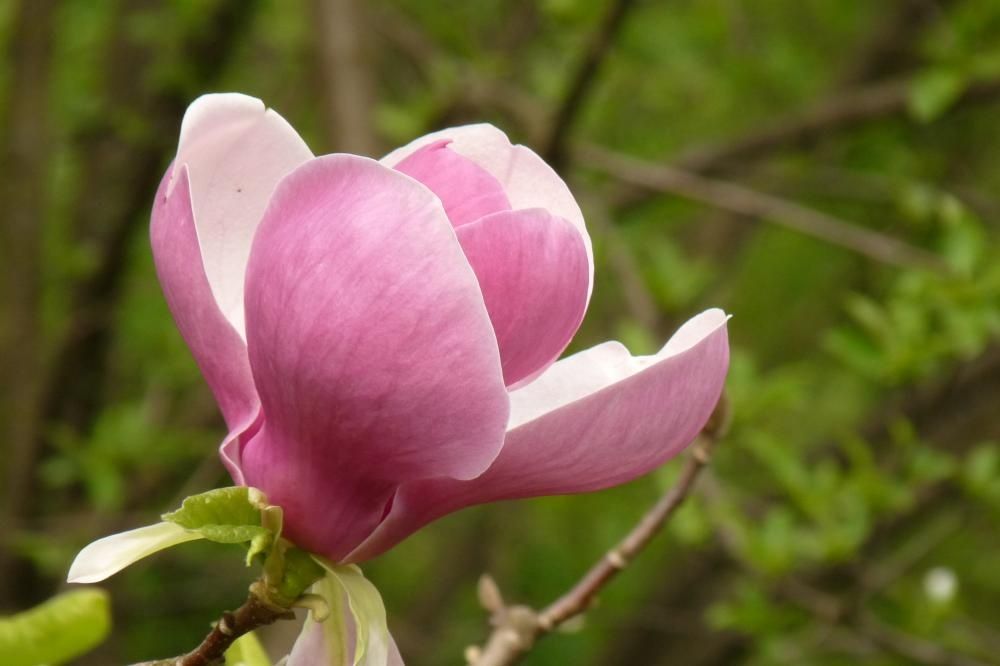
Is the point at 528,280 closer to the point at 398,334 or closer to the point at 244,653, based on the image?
the point at 398,334

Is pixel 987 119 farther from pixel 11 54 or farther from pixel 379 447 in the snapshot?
pixel 379 447

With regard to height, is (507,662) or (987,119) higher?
(507,662)

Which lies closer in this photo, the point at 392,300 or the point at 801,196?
the point at 392,300

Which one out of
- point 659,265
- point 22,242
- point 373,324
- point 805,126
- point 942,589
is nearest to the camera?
point 373,324

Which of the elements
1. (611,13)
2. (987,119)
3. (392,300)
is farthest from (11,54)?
(987,119)

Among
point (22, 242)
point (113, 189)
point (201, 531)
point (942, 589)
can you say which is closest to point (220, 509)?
point (201, 531)
